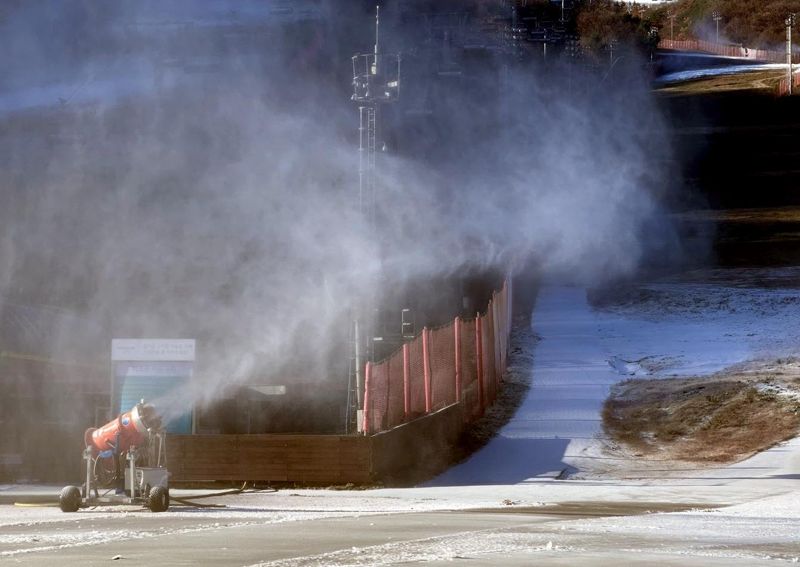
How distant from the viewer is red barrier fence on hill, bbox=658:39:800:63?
15338cm

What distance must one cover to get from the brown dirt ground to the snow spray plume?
25.0 feet

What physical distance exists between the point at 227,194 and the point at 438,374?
624 inches

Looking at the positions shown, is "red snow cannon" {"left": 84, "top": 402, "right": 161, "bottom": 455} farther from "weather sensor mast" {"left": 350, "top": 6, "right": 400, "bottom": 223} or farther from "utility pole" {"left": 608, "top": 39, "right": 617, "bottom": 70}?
"utility pole" {"left": 608, "top": 39, "right": 617, "bottom": 70}

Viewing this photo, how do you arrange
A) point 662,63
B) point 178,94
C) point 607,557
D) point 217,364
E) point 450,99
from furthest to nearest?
1. point 662,63
2. point 450,99
3. point 178,94
4. point 217,364
5. point 607,557

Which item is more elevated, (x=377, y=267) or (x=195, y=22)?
(x=195, y=22)

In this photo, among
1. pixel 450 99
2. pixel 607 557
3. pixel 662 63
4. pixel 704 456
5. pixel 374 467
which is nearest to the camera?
pixel 607 557

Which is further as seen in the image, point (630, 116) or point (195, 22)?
point (630, 116)

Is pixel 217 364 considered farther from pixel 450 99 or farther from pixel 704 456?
pixel 450 99

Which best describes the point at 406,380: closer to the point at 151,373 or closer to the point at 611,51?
Answer: the point at 151,373

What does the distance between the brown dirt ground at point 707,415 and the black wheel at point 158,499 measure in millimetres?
13987

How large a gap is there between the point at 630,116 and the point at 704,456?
79487mm

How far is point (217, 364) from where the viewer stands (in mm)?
35094

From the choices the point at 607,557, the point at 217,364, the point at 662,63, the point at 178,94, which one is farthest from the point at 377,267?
the point at 662,63

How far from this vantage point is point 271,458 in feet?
78.2
